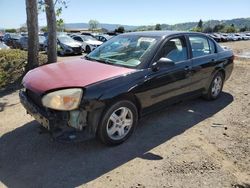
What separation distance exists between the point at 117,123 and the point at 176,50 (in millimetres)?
1868

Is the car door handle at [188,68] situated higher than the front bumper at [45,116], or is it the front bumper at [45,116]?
the car door handle at [188,68]

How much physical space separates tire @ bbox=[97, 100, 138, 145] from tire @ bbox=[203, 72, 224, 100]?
8.32 ft

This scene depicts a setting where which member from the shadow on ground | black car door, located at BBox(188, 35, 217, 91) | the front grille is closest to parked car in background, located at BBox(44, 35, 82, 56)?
black car door, located at BBox(188, 35, 217, 91)

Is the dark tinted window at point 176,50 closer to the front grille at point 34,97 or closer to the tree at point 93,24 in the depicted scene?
the front grille at point 34,97

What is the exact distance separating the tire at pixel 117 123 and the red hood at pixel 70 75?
46 centimetres

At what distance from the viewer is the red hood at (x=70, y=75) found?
3.88 m

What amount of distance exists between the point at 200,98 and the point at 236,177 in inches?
124

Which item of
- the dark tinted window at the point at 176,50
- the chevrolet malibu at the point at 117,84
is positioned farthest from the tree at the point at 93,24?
the dark tinted window at the point at 176,50

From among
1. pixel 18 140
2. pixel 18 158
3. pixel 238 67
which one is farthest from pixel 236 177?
pixel 238 67

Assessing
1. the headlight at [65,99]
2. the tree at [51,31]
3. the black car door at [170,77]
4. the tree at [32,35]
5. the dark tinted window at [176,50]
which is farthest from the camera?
the tree at [51,31]

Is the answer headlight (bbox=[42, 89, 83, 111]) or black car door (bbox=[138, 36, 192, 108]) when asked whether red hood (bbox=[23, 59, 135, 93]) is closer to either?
headlight (bbox=[42, 89, 83, 111])

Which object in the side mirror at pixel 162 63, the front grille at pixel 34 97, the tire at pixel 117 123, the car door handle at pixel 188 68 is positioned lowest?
the tire at pixel 117 123

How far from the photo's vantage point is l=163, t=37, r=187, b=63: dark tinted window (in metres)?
4.93

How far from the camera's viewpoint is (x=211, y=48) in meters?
6.27
